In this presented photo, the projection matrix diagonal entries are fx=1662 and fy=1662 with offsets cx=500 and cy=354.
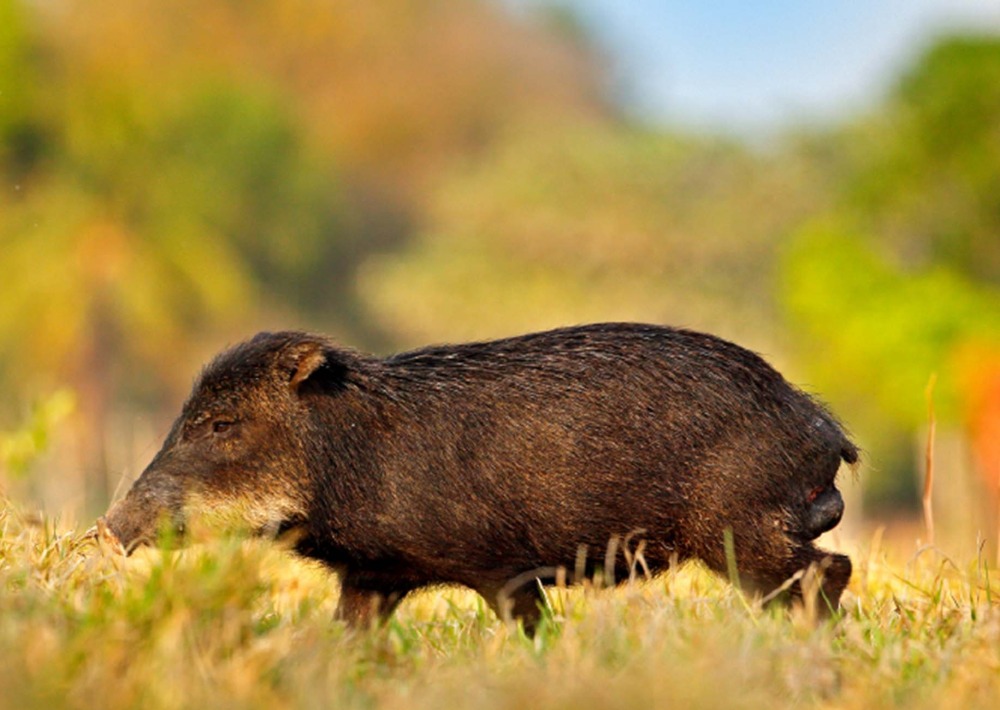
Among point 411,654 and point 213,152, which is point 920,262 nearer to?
point 213,152

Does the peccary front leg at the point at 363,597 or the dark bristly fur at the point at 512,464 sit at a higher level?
the dark bristly fur at the point at 512,464

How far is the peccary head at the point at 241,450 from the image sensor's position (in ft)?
20.6

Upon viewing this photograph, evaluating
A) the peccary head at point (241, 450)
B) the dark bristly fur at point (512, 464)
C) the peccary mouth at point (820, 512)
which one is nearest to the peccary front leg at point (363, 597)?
the dark bristly fur at point (512, 464)

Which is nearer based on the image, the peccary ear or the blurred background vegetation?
the peccary ear

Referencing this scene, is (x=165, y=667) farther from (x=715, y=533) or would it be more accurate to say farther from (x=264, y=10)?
(x=264, y=10)

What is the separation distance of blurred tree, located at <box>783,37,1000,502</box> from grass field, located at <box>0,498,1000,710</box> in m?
33.0

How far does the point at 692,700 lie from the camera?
403 cm

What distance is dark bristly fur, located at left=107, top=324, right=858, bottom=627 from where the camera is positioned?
20.2 ft

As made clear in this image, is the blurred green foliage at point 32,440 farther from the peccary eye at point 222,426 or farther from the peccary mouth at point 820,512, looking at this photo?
the peccary mouth at point 820,512

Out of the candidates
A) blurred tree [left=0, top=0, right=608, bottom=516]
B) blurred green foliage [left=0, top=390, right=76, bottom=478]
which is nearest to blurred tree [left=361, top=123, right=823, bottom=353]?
blurred tree [left=0, top=0, right=608, bottom=516]

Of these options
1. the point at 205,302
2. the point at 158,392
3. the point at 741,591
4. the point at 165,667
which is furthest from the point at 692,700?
the point at 158,392

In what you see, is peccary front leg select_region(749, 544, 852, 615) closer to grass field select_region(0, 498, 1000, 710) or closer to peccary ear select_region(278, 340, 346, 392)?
grass field select_region(0, 498, 1000, 710)

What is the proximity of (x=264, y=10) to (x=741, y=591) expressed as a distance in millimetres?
87646

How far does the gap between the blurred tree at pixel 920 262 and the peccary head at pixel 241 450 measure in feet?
105
